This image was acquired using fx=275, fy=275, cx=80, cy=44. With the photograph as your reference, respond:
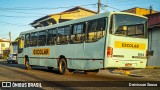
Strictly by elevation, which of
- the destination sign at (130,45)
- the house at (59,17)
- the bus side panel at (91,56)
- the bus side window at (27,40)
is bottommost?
the bus side panel at (91,56)

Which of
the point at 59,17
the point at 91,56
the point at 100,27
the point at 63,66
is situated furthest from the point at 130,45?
the point at 59,17

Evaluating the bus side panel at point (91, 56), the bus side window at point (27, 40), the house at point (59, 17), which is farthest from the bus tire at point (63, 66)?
the house at point (59, 17)

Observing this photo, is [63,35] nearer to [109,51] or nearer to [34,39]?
[109,51]

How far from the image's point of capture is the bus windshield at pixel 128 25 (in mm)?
13297

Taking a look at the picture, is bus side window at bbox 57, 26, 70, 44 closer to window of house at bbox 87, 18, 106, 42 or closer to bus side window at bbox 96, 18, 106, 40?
window of house at bbox 87, 18, 106, 42

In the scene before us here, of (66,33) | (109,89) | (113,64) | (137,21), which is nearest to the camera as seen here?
(109,89)

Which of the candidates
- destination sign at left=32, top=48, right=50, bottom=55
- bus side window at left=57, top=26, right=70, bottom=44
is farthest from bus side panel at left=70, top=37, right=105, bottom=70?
destination sign at left=32, top=48, right=50, bottom=55

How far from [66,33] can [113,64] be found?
4747 millimetres

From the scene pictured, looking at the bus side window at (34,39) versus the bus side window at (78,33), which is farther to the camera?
the bus side window at (34,39)

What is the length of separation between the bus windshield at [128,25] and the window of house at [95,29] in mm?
548

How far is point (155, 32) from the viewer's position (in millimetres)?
25938

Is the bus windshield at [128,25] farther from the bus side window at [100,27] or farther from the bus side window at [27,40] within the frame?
the bus side window at [27,40]

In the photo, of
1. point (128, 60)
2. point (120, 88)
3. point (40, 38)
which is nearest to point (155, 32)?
point (40, 38)

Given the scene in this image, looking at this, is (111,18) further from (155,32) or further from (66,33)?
(155,32)
